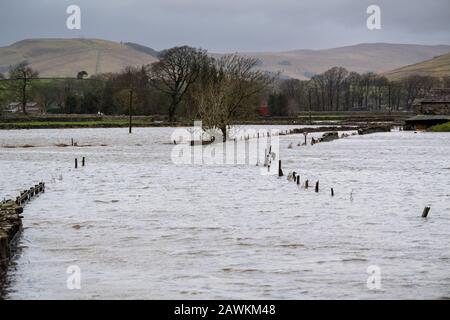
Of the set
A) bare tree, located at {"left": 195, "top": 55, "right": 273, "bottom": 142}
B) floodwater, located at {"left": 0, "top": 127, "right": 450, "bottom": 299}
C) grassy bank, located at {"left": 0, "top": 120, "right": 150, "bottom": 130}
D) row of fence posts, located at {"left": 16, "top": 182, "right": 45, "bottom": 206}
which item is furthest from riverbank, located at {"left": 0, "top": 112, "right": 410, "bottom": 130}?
A: row of fence posts, located at {"left": 16, "top": 182, "right": 45, "bottom": 206}

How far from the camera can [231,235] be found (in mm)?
22094

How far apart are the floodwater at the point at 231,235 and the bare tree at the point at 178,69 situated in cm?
8540

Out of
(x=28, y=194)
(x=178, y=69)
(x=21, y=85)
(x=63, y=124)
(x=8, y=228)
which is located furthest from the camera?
(x=21, y=85)

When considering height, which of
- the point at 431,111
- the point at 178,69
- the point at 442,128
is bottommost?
the point at 442,128

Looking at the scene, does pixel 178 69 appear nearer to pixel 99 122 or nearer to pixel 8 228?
pixel 99 122

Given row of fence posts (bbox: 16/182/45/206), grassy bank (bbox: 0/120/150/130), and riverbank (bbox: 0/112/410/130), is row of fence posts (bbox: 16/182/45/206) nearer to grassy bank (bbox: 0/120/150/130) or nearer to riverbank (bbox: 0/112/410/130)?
riverbank (bbox: 0/112/410/130)

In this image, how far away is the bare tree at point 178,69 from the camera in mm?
126750

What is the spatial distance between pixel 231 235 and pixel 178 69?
109m

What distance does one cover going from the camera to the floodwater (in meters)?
16.4

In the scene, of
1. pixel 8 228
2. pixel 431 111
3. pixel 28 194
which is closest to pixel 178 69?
pixel 431 111

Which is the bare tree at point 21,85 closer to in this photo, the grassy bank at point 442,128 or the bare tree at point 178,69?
the bare tree at point 178,69

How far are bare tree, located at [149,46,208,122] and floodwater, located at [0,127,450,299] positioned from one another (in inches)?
3362

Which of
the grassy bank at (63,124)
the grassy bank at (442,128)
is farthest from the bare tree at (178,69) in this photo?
the grassy bank at (442,128)

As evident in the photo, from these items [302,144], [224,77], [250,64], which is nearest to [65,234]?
[302,144]
